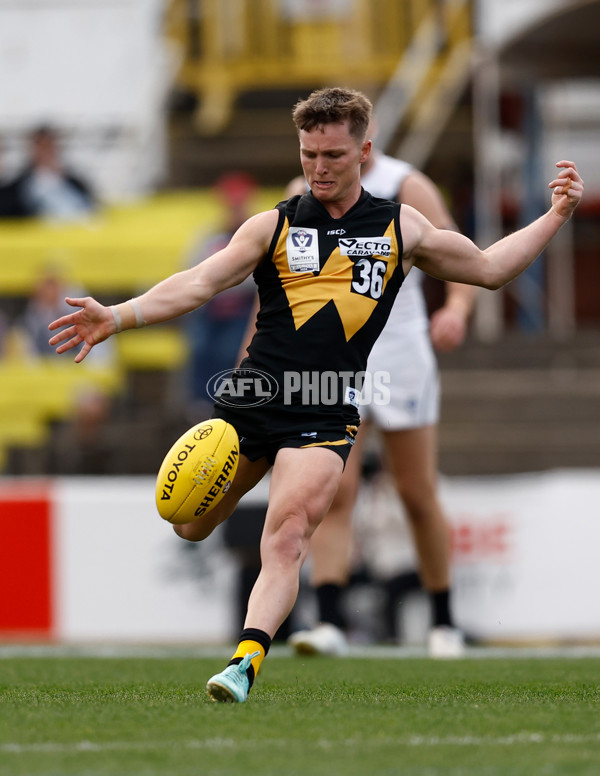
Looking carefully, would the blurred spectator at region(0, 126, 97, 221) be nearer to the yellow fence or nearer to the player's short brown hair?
the yellow fence

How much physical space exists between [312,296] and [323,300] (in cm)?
4

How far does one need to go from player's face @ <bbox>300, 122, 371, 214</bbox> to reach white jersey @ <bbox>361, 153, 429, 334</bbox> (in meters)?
1.90

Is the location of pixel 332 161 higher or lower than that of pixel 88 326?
higher

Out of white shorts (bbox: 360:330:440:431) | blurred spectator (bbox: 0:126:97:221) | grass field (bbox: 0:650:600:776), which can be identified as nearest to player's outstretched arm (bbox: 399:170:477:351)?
white shorts (bbox: 360:330:440:431)

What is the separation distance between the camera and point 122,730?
4.10m

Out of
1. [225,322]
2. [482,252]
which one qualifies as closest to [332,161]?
[482,252]

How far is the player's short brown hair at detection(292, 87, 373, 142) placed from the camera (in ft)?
16.2

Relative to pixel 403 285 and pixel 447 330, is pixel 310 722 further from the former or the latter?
pixel 403 285

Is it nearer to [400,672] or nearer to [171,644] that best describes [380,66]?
[171,644]

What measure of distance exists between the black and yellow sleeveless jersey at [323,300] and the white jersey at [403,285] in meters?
1.88

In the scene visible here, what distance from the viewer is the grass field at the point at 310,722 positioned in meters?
3.56

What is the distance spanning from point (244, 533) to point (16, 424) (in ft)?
14.9

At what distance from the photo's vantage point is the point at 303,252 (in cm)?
505

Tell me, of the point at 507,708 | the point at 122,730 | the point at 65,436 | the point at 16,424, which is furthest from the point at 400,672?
the point at 16,424
